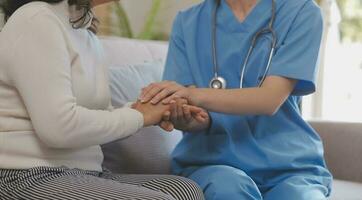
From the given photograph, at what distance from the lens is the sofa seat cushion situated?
1462 millimetres

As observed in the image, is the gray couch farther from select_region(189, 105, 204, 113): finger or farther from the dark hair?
the dark hair

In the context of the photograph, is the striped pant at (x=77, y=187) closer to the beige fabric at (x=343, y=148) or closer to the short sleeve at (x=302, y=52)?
the short sleeve at (x=302, y=52)

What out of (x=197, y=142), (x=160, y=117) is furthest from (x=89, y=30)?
(x=197, y=142)

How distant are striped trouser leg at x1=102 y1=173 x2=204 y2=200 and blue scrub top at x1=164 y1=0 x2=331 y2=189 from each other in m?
0.21

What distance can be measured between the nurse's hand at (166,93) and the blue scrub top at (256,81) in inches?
4.2

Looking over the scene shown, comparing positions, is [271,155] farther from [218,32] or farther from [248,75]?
[218,32]

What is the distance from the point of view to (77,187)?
101 centimetres

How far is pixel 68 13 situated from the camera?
1199 millimetres

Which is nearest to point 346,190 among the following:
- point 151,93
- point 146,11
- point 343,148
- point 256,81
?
point 343,148

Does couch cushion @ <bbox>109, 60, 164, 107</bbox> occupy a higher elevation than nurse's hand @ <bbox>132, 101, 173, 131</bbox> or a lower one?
lower

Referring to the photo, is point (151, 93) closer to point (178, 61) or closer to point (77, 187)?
point (178, 61)

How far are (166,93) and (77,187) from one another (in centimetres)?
38

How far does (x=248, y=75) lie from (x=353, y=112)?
1.65m

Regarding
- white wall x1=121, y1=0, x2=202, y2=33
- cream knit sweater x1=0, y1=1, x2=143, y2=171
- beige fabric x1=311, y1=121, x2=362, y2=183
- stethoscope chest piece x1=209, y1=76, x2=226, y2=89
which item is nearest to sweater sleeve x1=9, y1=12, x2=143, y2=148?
cream knit sweater x1=0, y1=1, x2=143, y2=171
